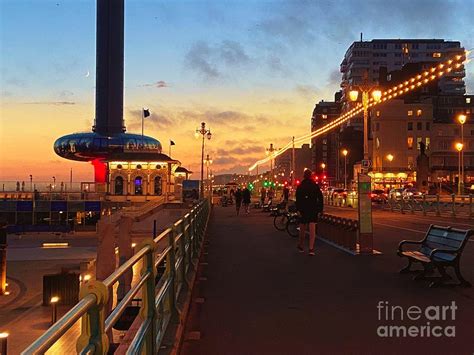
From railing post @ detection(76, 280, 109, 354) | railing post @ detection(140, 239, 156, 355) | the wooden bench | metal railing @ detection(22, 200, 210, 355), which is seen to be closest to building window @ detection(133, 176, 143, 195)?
the wooden bench

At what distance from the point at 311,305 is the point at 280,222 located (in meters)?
15.3

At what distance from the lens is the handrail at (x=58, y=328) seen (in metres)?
2.02

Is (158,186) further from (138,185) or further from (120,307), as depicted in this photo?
(120,307)

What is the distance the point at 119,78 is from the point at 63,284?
245 ft

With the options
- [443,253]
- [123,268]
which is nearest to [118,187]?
[443,253]

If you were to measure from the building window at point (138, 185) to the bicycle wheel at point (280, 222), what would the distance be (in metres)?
48.5

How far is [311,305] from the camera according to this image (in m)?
8.07

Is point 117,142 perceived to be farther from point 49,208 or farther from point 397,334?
point 397,334

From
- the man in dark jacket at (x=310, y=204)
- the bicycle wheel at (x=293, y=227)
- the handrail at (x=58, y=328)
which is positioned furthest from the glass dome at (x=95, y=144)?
the handrail at (x=58, y=328)

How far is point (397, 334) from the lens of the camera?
654 cm

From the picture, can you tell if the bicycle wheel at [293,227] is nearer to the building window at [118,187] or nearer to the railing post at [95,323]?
the railing post at [95,323]

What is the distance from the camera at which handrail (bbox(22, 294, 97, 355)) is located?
6.63ft

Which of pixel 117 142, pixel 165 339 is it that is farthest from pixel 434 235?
pixel 117 142

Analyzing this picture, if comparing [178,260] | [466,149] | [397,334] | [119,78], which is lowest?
[397,334]
